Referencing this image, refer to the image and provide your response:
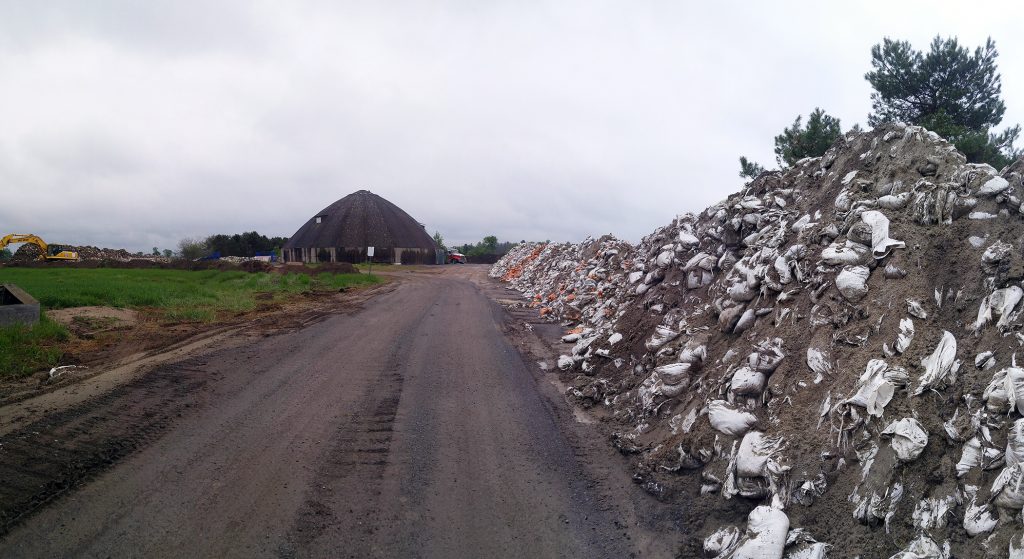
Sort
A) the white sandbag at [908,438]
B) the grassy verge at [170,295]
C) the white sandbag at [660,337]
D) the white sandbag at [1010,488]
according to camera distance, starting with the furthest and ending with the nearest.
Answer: the grassy verge at [170,295] < the white sandbag at [660,337] < the white sandbag at [908,438] < the white sandbag at [1010,488]

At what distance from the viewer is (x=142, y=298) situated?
49.7ft

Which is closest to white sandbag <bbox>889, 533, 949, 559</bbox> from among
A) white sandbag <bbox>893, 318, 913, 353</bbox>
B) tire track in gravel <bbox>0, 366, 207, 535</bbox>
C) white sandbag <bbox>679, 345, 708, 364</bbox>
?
white sandbag <bbox>893, 318, 913, 353</bbox>

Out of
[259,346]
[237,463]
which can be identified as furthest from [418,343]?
[237,463]

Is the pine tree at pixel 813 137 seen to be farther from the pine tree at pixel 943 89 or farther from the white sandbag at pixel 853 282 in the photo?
the white sandbag at pixel 853 282

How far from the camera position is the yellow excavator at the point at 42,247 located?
41.1 meters

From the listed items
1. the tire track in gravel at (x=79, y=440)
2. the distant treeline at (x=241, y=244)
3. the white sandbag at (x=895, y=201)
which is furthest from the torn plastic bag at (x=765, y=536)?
the distant treeline at (x=241, y=244)

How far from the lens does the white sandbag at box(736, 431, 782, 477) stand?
4.05m

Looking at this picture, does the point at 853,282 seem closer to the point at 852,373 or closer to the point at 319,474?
the point at 852,373

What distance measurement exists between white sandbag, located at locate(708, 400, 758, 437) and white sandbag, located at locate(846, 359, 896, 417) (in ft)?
2.85

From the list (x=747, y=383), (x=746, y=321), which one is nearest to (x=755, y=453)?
(x=747, y=383)

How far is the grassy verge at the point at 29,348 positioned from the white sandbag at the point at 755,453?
913cm

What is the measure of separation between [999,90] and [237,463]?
2101 centimetres

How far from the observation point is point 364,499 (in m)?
4.25

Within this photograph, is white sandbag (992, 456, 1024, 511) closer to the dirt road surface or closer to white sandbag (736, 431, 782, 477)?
white sandbag (736, 431, 782, 477)
